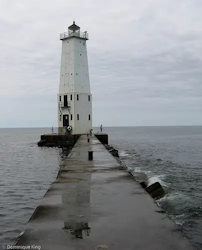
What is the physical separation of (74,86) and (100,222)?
1359 inches

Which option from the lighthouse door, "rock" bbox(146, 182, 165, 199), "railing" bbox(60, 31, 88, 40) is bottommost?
"rock" bbox(146, 182, 165, 199)

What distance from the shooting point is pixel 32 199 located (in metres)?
12.1

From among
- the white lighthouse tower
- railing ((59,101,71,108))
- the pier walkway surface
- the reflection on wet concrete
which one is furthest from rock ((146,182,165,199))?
railing ((59,101,71,108))

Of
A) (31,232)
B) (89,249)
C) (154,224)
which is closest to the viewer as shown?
(89,249)

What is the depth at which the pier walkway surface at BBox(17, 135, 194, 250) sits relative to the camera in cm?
423

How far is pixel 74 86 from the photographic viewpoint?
38875 mm

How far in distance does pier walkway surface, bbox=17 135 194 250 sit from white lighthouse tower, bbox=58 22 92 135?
31.1m

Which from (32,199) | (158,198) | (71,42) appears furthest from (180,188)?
(71,42)

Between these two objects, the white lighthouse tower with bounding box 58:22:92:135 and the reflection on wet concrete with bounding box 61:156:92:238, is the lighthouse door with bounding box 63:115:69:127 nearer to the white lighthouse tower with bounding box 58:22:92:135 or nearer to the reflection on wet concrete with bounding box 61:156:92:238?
the white lighthouse tower with bounding box 58:22:92:135

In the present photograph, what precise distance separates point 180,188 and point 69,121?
2678 centimetres

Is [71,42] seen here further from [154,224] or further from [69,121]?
[154,224]

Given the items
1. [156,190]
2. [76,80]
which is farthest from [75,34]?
[156,190]

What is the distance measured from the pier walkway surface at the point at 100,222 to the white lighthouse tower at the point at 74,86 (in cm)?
3110

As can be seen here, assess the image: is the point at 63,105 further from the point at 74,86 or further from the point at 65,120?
the point at 74,86
